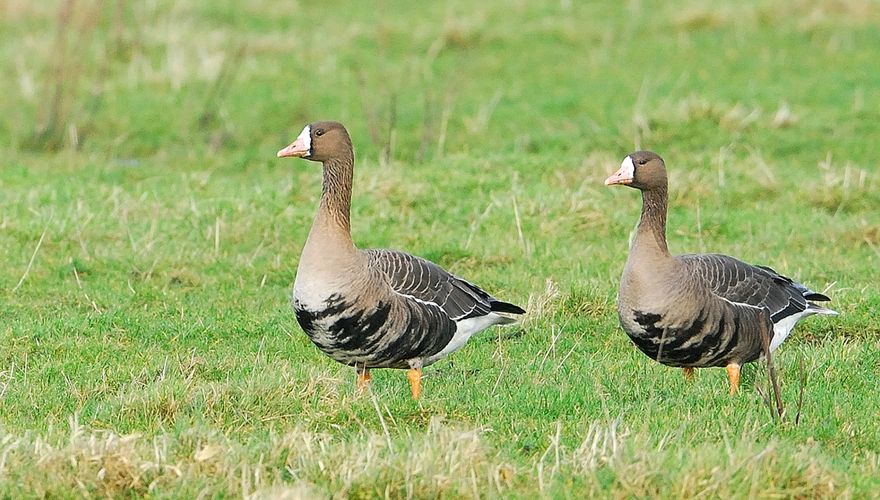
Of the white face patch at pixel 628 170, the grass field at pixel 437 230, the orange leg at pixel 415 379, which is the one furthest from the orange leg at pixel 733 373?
the orange leg at pixel 415 379

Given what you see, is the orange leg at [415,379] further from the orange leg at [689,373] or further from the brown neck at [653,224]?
the orange leg at [689,373]

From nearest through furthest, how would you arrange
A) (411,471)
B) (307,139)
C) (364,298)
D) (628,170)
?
(411,471), (364,298), (307,139), (628,170)

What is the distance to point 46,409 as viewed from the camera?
6559mm

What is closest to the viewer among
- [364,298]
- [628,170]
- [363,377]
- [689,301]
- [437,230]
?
[364,298]

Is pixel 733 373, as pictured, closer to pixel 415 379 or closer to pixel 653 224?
pixel 653 224

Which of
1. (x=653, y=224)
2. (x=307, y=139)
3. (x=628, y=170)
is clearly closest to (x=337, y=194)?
(x=307, y=139)

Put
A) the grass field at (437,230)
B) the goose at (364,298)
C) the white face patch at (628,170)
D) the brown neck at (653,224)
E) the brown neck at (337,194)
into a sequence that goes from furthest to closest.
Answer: the white face patch at (628,170), the brown neck at (653,224), the brown neck at (337,194), the goose at (364,298), the grass field at (437,230)

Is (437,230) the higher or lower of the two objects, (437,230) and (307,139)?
the lower

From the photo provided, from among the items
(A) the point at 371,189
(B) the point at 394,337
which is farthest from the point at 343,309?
(A) the point at 371,189

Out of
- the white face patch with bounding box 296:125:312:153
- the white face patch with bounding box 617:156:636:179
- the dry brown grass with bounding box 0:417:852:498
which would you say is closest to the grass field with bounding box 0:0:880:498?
the dry brown grass with bounding box 0:417:852:498

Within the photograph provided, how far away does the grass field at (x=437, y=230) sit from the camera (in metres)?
5.40

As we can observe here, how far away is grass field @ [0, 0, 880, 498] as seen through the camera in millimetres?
5402

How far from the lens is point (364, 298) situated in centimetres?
681

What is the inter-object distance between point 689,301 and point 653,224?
577 mm
